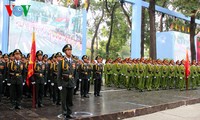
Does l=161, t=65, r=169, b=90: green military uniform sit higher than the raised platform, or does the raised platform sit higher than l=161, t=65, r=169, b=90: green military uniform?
l=161, t=65, r=169, b=90: green military uniform

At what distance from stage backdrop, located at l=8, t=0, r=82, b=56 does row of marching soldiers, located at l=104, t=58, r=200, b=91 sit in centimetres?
278

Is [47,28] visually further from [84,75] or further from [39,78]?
[39,78]

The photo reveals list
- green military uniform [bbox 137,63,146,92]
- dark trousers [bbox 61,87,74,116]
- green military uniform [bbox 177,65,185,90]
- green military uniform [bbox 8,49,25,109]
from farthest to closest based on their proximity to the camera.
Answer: green military uniform [bbox 177,65,185,90], green military uniform [bbox 137,63,146,92], green military uniform [bbox 8,49,25,109], dark trousers [bbox 61,87,74,116]

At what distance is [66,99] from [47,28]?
27.2 feet

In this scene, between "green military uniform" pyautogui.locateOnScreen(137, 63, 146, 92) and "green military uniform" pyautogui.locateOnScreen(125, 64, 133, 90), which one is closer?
"green military uniform" pyautogui.locateOnScreen(137, 63, 146, 92)

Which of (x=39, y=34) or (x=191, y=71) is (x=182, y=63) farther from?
(x=39, y=34)

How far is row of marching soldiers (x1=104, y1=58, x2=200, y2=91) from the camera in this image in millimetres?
12547

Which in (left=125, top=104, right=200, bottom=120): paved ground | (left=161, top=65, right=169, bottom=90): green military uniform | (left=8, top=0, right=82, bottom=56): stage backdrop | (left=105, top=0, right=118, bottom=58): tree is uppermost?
(left=105, top=0, right=118, bottom=58): tree

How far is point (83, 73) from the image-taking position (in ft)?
32.2

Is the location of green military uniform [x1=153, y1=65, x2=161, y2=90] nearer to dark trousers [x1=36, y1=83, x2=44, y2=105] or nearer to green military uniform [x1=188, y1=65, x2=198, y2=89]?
green military uniform [x1=188, y1=65, x2=198, y2=89]

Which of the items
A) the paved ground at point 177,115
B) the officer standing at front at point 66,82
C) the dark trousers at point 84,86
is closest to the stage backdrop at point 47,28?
the dark trousers at point 84,86

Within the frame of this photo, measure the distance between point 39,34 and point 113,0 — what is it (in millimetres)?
13910

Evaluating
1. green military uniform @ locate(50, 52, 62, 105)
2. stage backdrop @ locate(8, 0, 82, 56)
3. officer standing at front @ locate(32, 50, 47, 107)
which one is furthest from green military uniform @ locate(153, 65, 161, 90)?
officer standing at front @ locate(32, 50, 47, 107)

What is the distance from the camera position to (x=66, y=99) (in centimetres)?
645
